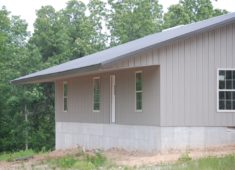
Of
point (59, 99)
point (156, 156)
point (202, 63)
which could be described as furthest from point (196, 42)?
point (59, 99)

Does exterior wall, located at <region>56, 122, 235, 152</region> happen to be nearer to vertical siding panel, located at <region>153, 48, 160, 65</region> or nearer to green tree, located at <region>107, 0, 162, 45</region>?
vertical siding panel, located at <region>153, 48, 160, 65</region>

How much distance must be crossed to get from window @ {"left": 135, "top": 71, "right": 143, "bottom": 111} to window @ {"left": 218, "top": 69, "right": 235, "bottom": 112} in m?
2.77

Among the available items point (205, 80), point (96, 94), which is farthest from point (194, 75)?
point (96, 94)

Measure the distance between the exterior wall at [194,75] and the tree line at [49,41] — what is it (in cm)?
1712

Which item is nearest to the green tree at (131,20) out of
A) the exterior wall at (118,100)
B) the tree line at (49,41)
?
the tree line at (49,41)

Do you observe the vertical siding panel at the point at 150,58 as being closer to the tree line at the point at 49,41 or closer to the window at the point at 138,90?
the window at the point at 138,90

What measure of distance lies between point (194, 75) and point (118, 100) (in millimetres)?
3732

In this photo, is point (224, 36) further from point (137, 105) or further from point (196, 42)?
point (137, 105)

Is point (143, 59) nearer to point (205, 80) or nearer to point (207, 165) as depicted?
point (205, 80)

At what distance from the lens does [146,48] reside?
18.1 m

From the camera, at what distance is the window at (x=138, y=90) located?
66.7 feet

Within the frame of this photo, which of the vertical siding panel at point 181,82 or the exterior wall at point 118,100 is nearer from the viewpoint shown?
the vertical siding panel at point 181,82

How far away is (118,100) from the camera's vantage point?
21.9 meters

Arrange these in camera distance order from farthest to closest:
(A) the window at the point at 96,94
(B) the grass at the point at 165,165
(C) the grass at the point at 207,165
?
1. (A) the window at the point at 96,94
2. (B) the grass at the point at 165,165
3. (C) the grass at the point at 207,165
